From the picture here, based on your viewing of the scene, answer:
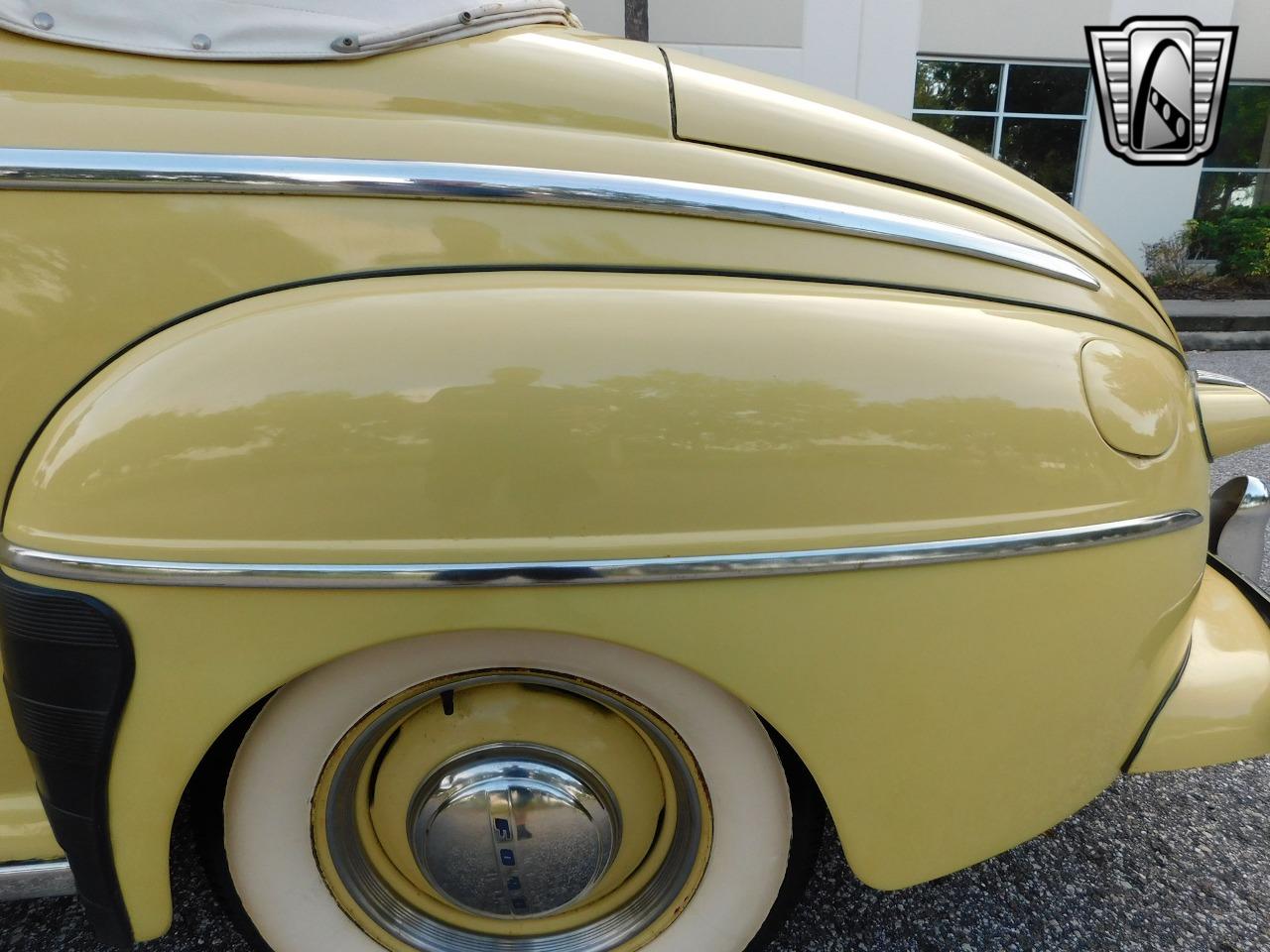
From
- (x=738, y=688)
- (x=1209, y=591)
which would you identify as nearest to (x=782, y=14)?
(x=1209, y=591)

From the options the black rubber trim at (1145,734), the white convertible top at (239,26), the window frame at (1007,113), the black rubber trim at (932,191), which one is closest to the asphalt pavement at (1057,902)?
the black rubber trim at (1145,734)

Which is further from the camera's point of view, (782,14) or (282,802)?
(782,14)

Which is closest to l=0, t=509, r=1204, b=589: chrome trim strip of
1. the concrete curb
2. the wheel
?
the wheel

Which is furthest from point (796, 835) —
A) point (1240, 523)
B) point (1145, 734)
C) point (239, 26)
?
point (239, 26)

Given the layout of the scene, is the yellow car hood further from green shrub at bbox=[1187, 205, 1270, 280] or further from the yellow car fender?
green shrub at bbox=[1187, 205, 1270, 280]

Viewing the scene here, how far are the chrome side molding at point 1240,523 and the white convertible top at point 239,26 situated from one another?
168 centimetres

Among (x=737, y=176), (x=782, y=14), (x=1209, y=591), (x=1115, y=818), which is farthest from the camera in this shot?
(x=782, y=14)

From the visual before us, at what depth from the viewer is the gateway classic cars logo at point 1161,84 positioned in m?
8.57

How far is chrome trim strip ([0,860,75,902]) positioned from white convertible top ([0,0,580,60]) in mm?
1061

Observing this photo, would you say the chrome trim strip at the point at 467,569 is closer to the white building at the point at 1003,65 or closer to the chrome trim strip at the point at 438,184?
the chrome trim strip at the point at 438,184

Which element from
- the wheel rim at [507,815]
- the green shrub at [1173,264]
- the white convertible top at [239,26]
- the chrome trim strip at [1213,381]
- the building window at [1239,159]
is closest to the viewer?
the white convertible top at [239,26]

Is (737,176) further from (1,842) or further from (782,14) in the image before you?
(782,14)

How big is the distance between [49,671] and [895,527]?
100cm

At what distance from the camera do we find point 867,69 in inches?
330
